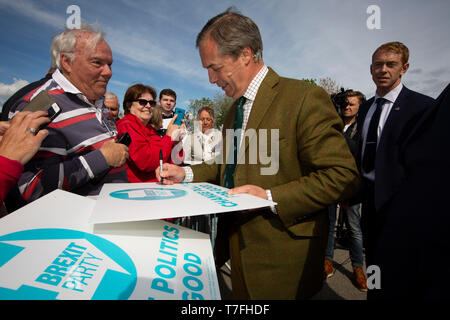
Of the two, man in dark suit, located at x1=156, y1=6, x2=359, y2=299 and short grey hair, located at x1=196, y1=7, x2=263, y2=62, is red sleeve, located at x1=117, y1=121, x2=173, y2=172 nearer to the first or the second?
man in dark suit, located at x1=156, y1=6, x2=359, y2=299

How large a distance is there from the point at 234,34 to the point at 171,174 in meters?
1.13

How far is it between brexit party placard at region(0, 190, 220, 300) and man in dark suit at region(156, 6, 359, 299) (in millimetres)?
537

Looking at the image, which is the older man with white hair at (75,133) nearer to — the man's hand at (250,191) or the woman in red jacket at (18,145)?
the woman in red jacket at (18,145)

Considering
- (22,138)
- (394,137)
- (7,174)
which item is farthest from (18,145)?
(394,137)

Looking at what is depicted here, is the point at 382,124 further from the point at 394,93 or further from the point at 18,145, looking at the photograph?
the point at 18,145

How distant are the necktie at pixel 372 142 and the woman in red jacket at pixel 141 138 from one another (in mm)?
2477

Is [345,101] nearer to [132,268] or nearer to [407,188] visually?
[407,188]

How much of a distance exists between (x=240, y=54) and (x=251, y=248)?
1353 mm

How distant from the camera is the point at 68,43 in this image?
64.5 inches

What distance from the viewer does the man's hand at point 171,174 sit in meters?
1.68

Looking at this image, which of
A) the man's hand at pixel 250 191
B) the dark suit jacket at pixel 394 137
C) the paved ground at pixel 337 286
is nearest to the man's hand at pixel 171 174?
the man's hand at pixel 250 191
